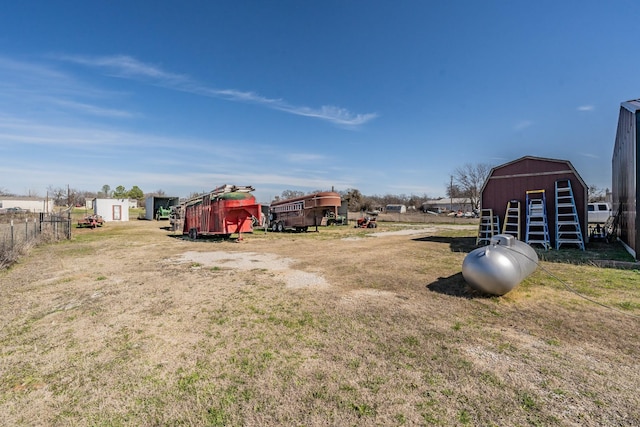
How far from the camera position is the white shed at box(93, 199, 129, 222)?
3366 centimetres

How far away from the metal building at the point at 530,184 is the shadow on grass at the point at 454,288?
27.3 feet

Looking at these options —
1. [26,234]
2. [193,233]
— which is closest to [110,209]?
[193,233]

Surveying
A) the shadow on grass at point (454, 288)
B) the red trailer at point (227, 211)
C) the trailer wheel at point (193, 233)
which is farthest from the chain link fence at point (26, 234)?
the shadow on grass at point (454, 288)

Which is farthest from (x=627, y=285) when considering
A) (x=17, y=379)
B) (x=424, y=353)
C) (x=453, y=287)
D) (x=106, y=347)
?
(x=17, y=379)

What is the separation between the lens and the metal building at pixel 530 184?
1191cm

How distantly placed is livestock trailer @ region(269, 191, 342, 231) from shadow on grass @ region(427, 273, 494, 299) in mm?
12585

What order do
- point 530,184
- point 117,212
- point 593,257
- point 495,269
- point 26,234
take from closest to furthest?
point 495,269 < point 593,257 < point 26,234 < point 530,184 < point 117,212

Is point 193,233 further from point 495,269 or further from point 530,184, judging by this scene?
point 530,184

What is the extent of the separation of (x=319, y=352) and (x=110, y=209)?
39.3 metres

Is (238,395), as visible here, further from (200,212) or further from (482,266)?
(200,212)

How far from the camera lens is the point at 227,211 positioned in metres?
15.5

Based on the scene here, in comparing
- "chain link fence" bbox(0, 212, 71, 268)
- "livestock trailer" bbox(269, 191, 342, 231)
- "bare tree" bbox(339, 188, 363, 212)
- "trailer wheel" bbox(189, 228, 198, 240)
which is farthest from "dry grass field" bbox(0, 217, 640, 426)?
"bare tree" bbox(339, 188, 363, 212)

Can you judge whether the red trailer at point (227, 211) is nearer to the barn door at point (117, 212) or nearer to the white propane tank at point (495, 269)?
the white propane tank at point (495, 269)

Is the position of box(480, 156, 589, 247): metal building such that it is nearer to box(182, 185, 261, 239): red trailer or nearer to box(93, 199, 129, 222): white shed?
box(182, 185, 261, 239): red trailer
